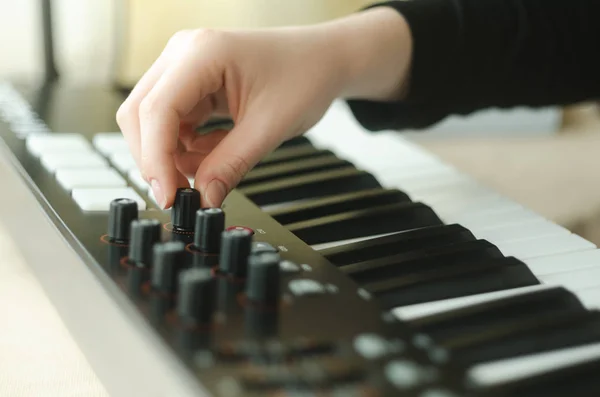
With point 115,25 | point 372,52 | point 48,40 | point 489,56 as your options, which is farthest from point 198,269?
point 115,25

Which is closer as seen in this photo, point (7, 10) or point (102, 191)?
point (102, 191)

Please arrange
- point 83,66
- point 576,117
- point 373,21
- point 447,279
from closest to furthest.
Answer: point 447,279 < point 373,21 < point 576,117 < point 83,66

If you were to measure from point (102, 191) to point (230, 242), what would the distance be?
0.18 m

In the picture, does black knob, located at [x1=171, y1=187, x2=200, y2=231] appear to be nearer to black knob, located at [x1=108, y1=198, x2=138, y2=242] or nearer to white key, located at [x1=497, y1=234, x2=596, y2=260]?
black knob, located at [x1=108, y1=198, x2=138, y2=242]

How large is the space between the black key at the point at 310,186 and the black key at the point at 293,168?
1 cm

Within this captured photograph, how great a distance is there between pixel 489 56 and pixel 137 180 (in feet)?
1.30

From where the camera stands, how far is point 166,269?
15.4 inches

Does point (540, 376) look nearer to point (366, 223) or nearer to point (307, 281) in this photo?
point (307, 281)

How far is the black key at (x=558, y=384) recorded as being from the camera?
13.4 inches

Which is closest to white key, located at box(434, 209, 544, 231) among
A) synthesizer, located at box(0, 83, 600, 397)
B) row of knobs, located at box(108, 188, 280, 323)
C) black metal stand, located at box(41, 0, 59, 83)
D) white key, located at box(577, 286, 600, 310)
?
synthesizer, located at box(0, 83, 600, 397)

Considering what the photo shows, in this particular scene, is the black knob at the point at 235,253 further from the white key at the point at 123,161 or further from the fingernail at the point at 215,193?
the white key at the point at 123,161

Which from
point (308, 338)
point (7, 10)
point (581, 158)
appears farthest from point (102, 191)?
point (7, 10)

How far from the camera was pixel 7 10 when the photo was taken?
1343 millimetres

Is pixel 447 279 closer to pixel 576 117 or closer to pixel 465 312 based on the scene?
pixel 465 312
